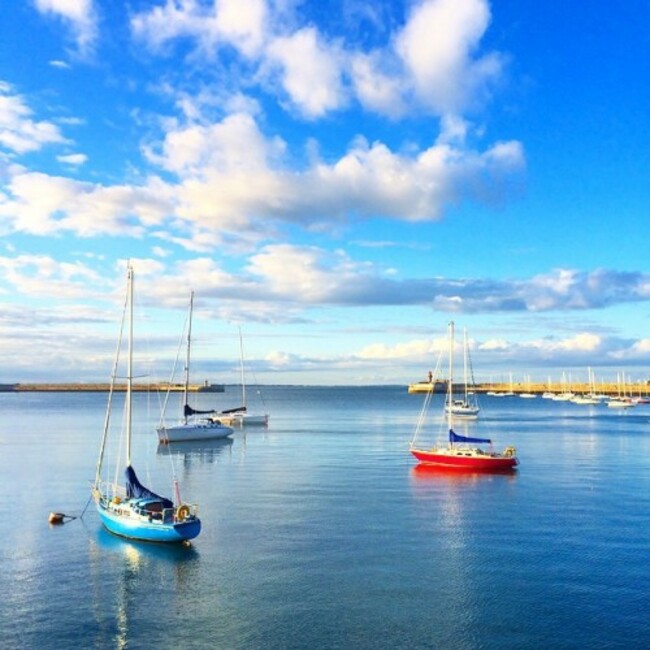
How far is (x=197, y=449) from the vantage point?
9944 centimetres

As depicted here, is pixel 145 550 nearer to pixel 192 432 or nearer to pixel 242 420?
pixel 192 432

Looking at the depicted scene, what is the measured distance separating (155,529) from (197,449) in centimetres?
5854

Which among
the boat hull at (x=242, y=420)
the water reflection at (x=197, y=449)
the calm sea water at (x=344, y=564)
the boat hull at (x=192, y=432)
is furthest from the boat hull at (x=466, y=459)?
the boat hull at (x=242, y=420)

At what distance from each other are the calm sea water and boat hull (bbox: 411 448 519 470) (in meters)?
2.60

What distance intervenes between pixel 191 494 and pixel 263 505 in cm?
912

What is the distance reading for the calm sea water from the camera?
29.2 meters

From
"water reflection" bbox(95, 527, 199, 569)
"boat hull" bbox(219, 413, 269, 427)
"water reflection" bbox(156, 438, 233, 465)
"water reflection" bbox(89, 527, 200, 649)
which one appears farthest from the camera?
"boat hull" bbox(219, 413, 269, 427)

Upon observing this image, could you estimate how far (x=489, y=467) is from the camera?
244 ft

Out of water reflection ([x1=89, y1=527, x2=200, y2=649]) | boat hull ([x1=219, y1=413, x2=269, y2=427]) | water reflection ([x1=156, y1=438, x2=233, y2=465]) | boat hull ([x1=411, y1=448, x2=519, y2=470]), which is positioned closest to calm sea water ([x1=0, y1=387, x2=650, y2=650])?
water reflection ([x1=89, y1=527, x2=200, y2=649])

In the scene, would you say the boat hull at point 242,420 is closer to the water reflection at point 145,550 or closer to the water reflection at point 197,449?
the water reflection at point 197,449

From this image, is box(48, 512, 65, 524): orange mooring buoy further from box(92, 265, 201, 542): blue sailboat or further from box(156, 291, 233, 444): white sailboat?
box(156, 291, 233, 444): white sailboat

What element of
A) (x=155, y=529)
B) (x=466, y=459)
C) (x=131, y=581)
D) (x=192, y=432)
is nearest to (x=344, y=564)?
(x=131, y=581)

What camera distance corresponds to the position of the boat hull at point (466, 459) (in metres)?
74.1

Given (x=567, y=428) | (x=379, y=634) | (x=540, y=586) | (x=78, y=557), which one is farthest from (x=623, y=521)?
(x=567, y=428)
